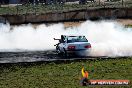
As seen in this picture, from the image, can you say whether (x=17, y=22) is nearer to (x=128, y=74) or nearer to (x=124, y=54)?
(x=124, y=54)

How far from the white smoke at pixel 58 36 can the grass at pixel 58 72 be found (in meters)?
3.50

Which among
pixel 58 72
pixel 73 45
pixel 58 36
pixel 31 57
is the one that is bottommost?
pixel 58 36

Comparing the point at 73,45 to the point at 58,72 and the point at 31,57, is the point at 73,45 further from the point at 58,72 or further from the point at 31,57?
the point at 58,72

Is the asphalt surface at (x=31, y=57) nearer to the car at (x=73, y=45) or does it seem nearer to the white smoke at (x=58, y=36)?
the car at (x=73, y=45)

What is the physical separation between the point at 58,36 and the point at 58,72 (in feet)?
53.9

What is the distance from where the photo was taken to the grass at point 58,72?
1648 cm

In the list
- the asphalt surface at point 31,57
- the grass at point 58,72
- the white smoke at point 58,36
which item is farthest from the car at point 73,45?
the grass at point 58,72

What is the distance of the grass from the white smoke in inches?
138

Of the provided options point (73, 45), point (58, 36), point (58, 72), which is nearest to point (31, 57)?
point (73, 45)

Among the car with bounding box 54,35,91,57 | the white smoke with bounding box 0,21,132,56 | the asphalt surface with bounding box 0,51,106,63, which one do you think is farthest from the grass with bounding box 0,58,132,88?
the white smoke with bounding box 0,21,132,56

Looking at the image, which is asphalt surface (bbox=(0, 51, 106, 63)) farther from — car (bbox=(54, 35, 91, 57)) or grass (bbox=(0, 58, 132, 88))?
grass (bbox=(0, 58, 132, 88))

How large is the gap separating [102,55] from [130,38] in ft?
17.7

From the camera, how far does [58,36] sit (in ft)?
115

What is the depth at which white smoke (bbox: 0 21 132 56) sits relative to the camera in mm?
25188
